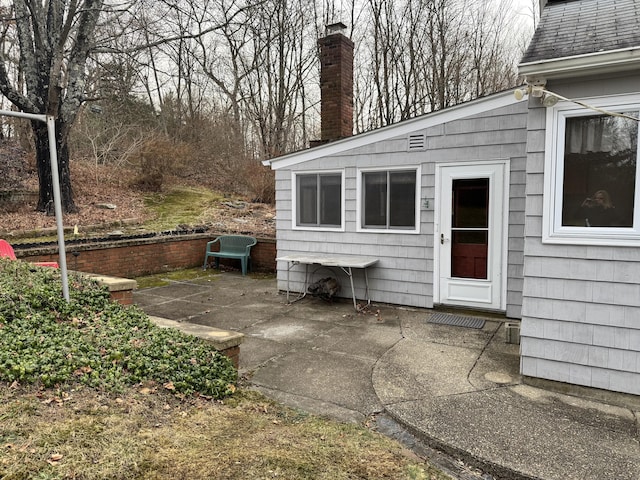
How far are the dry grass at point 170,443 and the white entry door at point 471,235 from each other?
3467mm

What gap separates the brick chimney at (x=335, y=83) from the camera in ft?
24.5

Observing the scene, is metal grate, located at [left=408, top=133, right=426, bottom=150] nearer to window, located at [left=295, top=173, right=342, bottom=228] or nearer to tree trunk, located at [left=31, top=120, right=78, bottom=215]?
window, located at [left=295, top=173, right=342, bottom=228]

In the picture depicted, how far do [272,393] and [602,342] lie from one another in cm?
269

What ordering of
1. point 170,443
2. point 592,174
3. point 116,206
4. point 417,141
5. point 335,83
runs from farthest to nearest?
1. point 116,206
2. point 335,83
3. point 417,141
4. point 592,174
5. point 170,443

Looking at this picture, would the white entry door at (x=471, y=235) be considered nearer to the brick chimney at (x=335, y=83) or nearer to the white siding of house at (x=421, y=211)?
the white siding of house at (x=421, y=211)

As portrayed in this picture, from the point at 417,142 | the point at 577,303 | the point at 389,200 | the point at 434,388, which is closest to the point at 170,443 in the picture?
the point at 434,388

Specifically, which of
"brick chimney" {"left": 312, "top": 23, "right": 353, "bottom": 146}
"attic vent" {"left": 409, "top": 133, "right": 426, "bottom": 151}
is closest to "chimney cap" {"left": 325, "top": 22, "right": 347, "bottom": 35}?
"brick chimney" {"left": 312, "top": 23, "right": 353, "bottom": 146}

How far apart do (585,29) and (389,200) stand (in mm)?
3290

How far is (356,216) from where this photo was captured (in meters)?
6.68

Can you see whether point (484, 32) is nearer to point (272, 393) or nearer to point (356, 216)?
point (356, 216)

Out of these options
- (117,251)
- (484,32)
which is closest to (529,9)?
(484,32)

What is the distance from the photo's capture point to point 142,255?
9023 millimetres

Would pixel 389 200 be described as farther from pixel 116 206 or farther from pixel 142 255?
pixel 116 206

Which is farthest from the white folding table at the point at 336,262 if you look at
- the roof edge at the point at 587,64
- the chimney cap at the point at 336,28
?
the chimney cap at the point at 336,28
